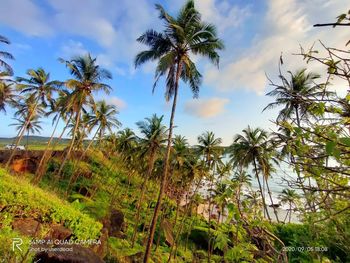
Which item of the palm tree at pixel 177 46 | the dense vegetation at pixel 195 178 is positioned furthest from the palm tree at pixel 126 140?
the palm tree at pixel 177 46

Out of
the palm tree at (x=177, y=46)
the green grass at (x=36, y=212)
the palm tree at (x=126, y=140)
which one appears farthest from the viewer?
the palm tree at (x=126, y=140)

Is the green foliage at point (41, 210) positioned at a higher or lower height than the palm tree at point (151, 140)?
lower

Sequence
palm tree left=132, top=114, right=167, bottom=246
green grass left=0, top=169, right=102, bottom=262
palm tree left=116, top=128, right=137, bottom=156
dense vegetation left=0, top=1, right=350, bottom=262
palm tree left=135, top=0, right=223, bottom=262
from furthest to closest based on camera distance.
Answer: palm tree left=116, top=128, right=137, bottom=156 < palm tree left=132, top=114, right=167, bottom=246 < palm tree left=135, top=0, right=223, bottom=262 < green grass left=0, top=169, right=102, bottom=262 < dense vegetation left=0, top=1, right=350, bottom=262

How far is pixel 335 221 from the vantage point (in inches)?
83.4

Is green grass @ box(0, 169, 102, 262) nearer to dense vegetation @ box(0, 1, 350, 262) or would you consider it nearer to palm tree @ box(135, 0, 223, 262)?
dense vegetation @ box(0, 1, 350, 262)

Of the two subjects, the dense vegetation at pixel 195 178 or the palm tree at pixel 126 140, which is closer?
the dense vegetation at pixel 195 178

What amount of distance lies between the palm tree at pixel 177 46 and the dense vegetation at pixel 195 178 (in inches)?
2.8

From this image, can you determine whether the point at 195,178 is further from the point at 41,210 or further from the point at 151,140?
the point at 41,210

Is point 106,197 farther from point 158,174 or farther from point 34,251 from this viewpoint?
point 34,251

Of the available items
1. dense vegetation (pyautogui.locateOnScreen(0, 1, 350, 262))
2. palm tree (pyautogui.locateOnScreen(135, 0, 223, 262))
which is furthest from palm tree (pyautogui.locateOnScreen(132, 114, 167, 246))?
palm tree (pyautogui.locateOnScreen(135, 0, 223, 262))

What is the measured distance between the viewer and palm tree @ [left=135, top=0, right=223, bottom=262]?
627 inches

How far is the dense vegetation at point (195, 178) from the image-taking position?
189cm

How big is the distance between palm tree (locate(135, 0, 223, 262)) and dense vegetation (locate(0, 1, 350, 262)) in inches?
2.8

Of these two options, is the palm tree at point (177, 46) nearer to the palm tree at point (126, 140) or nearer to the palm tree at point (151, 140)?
the palm tree at point (151, 140)
